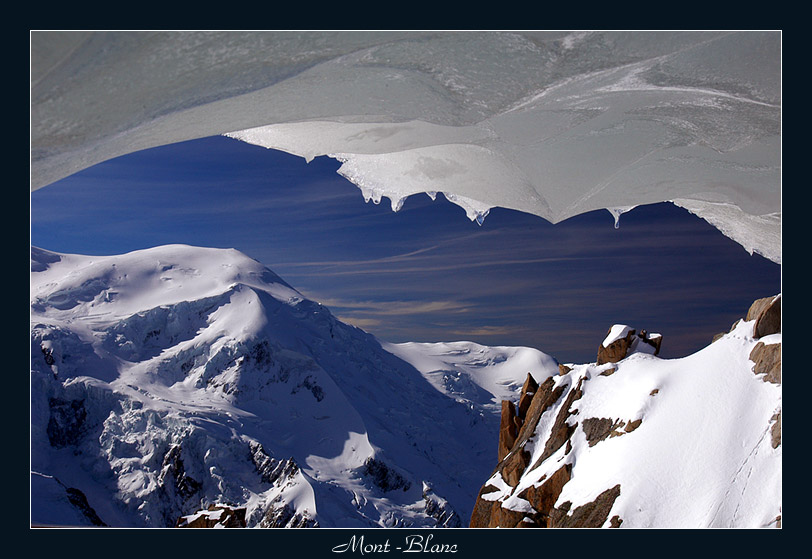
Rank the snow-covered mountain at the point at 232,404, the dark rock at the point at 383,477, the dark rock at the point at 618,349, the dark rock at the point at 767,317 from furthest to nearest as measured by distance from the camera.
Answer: the dark rock at the point at 383,477
the snow-covered mountain at the point at 232,404
the dark rock at the point at 618,349
the dark rock at the point at 767,317

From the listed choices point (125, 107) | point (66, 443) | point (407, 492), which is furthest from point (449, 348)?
point (125, 107)

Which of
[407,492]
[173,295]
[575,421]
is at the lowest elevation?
[407,492]

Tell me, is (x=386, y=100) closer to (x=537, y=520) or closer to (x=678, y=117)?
(x=678, y=117)

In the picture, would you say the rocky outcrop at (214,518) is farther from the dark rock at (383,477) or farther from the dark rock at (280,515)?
the dark rock at (383,477)

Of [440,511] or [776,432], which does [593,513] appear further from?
[440,511]

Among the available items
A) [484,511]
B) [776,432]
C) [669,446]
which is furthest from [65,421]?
[776,432]

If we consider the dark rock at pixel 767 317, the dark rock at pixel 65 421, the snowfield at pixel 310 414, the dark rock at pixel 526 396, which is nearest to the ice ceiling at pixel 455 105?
the dark rock at pixel 767 317

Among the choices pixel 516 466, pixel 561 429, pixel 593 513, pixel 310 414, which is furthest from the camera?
pixel 310 414
